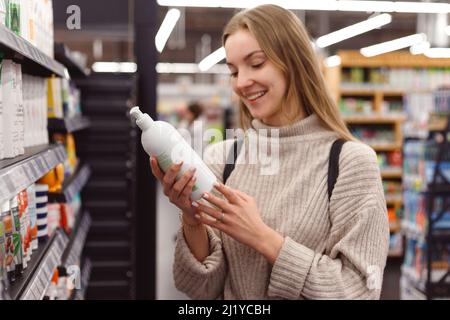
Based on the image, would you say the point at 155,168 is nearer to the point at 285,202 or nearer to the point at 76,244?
the point at 285,202

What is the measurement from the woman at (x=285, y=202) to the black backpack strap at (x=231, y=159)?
1 cm

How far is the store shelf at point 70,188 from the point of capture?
229 cm

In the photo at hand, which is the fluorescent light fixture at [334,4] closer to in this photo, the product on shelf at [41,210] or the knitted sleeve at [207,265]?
the product on shelf at [41,210]

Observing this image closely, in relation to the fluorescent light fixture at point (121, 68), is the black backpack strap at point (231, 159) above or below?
below

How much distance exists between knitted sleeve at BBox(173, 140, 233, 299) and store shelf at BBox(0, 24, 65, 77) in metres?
0.54

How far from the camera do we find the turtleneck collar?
1.40m

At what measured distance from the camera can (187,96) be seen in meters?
14.0

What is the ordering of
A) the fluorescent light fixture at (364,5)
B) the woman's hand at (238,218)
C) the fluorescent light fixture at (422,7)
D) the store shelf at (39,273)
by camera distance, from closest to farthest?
the woman's hand at (238,218) < the store shelf at (39,273) < the fluorescent light fixture at (422,7) < the fluorescent light fixture at (364,5)

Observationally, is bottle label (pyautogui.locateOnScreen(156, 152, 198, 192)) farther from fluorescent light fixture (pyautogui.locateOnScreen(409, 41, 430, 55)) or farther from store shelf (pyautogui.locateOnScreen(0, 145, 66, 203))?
fluorescent light fixture (pyautogui.locateOnScreen(409, 41, 430, 55))

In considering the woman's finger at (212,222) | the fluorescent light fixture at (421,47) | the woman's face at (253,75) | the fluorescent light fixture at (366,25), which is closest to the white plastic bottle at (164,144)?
the woman's finger at (212,222)

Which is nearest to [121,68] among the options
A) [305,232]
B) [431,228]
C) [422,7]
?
[431,228]

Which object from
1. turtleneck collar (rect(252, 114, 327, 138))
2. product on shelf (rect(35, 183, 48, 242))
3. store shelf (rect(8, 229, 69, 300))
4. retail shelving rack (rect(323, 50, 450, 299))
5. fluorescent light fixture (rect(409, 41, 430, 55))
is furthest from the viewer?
fluorescent light fixture (rect(409, 41, 430, 55))

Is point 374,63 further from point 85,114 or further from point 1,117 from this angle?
point 1,117

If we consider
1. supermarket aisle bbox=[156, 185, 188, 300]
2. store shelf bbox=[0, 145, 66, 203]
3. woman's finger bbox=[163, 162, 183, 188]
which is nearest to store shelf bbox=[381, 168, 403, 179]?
supermarket aisle bbox=[156, 185, 188, 300]
